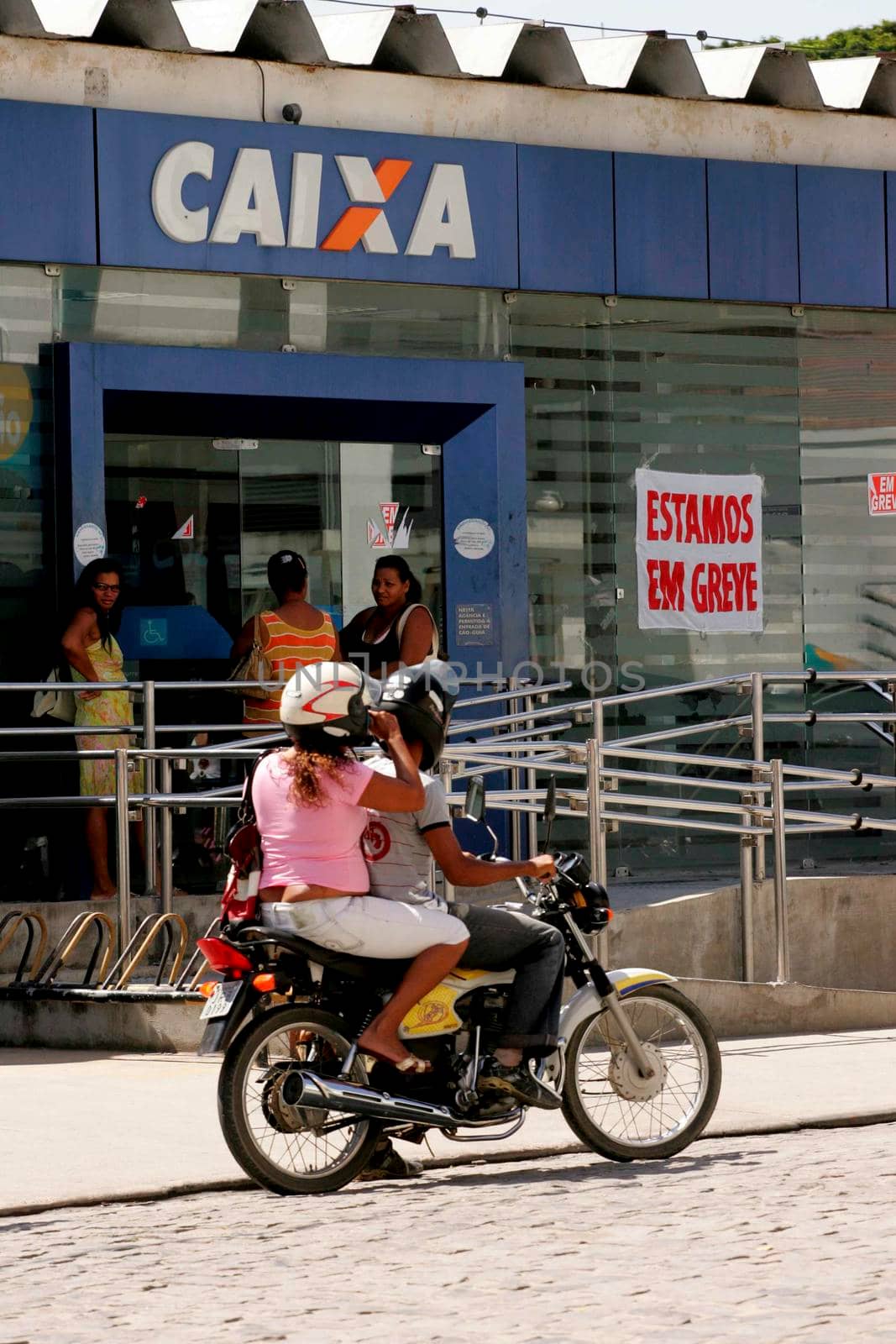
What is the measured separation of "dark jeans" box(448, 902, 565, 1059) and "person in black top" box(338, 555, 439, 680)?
3989 mm

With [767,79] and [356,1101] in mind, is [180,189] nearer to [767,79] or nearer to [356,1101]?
[767,79]

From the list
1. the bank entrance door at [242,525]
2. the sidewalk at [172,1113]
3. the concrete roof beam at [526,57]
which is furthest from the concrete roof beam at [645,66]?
the sidewalk at [172,1113]

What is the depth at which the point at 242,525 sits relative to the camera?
14078mm

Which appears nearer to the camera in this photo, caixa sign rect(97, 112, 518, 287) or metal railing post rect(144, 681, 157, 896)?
metal railing post rect(144, 681, 157, 896)

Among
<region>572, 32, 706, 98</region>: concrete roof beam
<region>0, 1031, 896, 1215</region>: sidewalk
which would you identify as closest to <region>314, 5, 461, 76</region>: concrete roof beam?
<region>572, 32, 706, 98</region>: concrete roof beam

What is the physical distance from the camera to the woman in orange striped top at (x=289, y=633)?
11.9m

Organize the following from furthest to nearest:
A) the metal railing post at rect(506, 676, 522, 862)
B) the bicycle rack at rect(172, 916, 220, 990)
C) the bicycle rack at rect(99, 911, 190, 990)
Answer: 1. the metal railing post at rect(506, 676, 522, 862)
2. the bicycle rack at rect(99, 911, 190, 990)
3. the bicycle rack at rect(172, 916, 220, 990)

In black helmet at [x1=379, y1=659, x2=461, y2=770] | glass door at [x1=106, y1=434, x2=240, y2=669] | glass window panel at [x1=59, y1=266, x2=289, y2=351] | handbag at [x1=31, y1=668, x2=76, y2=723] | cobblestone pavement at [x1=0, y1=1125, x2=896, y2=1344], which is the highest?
glass window panel at [x1=59, y1=266, x2=289, y2=351]

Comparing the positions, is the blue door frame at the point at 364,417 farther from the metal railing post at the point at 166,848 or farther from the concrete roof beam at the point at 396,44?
the metal railing post at the point at 166,848

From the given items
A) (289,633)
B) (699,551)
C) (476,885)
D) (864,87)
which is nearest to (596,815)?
(289,633)

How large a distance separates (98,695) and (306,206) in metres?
3.50

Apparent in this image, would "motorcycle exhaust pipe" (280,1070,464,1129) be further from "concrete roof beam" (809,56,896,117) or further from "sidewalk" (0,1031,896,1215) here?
"concrete roof beam" (809,56,896,117)

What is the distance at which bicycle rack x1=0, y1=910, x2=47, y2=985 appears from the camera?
10867 mm

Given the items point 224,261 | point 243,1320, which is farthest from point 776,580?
point 243,1320
